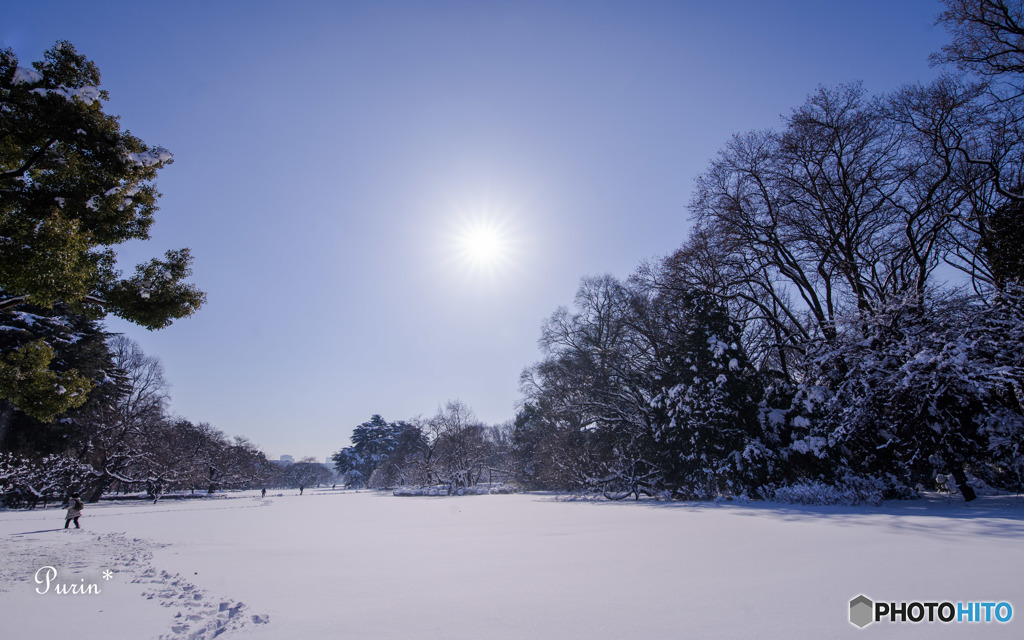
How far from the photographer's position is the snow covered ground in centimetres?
376

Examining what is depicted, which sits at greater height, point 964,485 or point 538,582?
point 964,485

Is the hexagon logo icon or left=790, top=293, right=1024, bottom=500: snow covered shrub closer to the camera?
the hexagon logo icon

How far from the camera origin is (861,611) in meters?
3.88

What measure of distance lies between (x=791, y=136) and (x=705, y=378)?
1058 cm

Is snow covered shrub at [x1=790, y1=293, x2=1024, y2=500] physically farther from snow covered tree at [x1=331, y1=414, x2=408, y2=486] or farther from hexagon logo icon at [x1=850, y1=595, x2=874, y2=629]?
snow covered tree at [x1=331, y1=414, x2=408, y2=486]

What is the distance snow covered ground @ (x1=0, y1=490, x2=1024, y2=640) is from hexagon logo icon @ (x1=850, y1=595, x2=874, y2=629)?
0.25 feet

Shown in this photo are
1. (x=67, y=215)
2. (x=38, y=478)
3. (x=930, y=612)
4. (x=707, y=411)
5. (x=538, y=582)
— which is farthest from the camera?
(x=38, y=478)

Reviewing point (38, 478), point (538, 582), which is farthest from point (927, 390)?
point (38, 478)

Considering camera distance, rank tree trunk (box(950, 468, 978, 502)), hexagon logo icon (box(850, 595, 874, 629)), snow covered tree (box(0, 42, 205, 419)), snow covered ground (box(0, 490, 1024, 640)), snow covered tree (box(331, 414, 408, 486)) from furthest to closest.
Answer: snow covered tree (box(331, 414, 408, 486)) → tree trunk (box(950, 468, 978, 502)) → snow covered tree (box(0, 42, 205, 419)) → snow covered ground (box(0, 490, 1024, 640)) → hexagon logo icon (box(850, 595, 874, 629))

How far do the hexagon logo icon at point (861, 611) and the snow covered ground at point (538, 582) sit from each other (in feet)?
0.25

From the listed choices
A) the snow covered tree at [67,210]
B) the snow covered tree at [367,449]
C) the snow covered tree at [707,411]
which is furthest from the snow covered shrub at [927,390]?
the snow covered tree at [367,449]

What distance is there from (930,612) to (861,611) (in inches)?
20.8

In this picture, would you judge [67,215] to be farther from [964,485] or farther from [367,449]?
[367,449]

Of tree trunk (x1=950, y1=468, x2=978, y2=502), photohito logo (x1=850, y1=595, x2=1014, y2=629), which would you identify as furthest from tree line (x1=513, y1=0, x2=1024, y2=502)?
photohito logo (x1=850, y1=595, x2=1014, y2=629)
